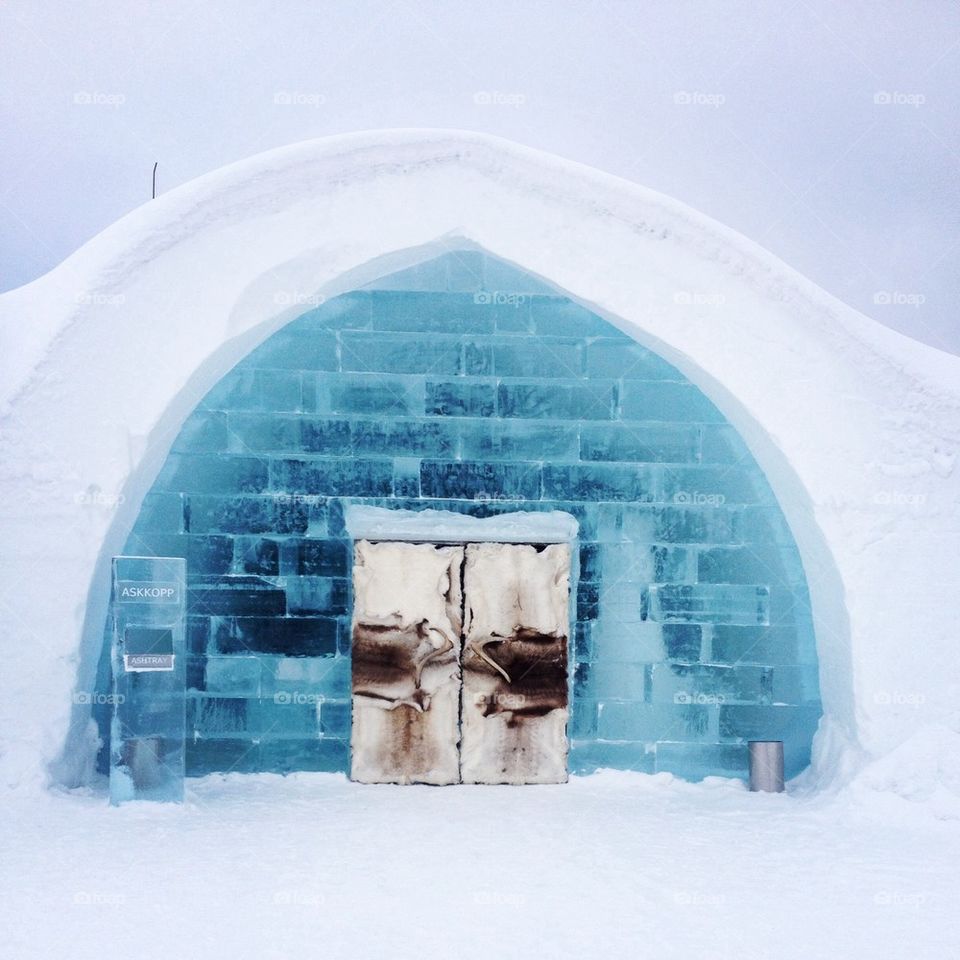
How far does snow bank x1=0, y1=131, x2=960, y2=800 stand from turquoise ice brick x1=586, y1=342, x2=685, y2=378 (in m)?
0.34

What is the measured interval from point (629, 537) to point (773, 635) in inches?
46.4

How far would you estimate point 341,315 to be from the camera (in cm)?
617

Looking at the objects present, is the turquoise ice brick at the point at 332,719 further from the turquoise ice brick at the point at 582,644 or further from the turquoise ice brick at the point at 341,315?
the turquoise ice brick at the point at 341,315

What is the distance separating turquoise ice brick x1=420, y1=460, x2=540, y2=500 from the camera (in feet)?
20.2

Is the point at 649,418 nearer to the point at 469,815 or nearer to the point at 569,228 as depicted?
the point at 569,228

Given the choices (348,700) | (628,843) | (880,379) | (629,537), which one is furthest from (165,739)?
(880,379)

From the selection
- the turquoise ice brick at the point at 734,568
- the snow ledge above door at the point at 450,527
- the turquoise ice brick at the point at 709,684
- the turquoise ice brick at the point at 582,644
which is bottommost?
the turquoise ice brick at the point at 709,684

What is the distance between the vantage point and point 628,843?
4.84 metres

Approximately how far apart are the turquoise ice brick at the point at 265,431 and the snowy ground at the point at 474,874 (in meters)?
2.16

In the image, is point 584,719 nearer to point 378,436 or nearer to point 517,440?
point 517,440

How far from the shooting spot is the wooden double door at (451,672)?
233 inches

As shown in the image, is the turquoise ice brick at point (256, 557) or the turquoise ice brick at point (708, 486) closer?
the turquoise ice brick at point (256, 557)

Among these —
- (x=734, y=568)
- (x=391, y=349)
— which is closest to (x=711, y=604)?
(x=734, y=568)

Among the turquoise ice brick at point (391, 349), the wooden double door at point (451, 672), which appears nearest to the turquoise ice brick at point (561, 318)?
the turquoise ice brick at point (391, 349)
